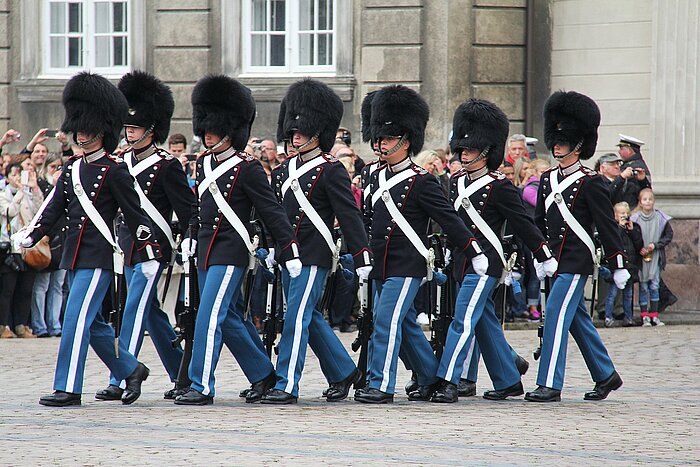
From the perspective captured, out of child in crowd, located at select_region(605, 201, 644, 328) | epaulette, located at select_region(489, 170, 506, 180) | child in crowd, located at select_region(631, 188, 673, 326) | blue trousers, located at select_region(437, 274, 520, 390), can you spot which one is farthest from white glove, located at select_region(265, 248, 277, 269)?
Answer: child in crowd, located at select_region(631, 188, 673, 326)

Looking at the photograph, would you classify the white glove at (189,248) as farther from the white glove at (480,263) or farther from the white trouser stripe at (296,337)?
the white glove at (480,263)

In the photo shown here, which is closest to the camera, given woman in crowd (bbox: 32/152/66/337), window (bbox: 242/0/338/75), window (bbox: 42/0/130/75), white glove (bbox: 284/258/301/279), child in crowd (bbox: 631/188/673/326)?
white glove (bbox: 284/258/301/279)

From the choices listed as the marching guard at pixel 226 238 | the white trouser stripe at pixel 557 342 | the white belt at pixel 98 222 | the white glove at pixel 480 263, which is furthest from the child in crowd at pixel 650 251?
the white belt at pixel 98 222

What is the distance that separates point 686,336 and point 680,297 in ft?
6.28

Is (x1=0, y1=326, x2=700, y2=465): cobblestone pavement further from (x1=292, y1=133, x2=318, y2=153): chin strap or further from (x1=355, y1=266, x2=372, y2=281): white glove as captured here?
(x1=292, y1=133, x2=318, y2=153): chin strap

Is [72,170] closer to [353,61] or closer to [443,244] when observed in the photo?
[443,244]

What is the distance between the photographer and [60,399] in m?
8.88

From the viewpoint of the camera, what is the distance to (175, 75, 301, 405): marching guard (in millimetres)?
8953

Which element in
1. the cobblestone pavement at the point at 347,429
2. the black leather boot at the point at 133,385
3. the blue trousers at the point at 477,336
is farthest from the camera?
the blue trousers at the point at 477,336

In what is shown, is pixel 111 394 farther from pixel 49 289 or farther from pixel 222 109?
pixel 49 289

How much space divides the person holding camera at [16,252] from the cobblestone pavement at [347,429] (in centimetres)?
286

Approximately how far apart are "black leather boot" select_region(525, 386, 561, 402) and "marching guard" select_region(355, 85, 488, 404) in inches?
23.6

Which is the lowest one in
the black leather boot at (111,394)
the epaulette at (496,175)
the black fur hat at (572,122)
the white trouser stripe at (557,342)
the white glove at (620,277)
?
the black leather boot at (111,394)

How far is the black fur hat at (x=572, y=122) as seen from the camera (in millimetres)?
9898
